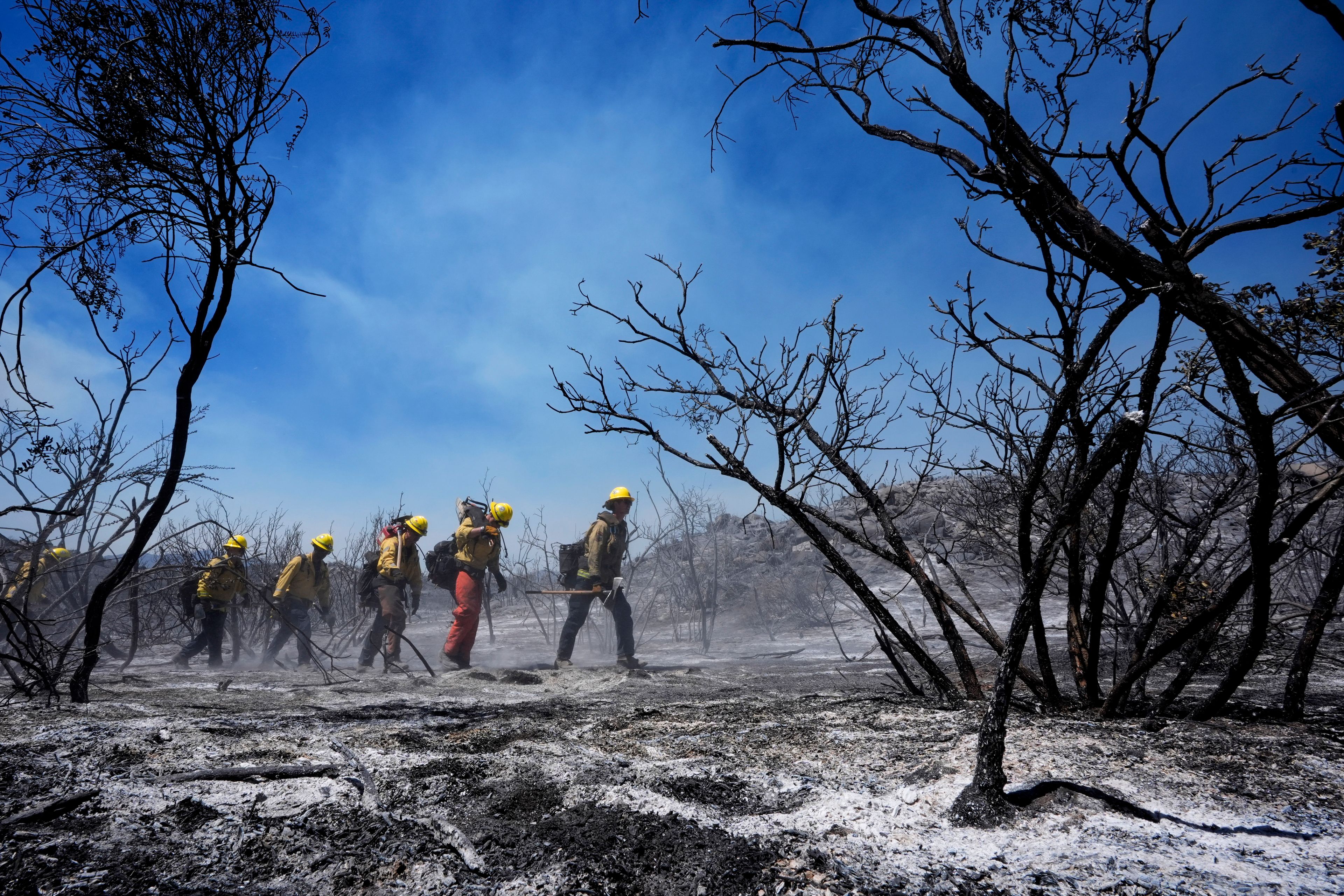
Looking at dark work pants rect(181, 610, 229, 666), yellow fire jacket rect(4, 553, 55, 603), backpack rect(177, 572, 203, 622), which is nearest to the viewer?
yellow fire jacket rect(4, 553, 55, 603)

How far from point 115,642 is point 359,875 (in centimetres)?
1268

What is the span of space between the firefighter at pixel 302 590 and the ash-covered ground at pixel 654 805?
5.84 metres

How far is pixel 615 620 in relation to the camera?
7.22 metres

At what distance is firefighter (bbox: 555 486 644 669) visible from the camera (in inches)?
276

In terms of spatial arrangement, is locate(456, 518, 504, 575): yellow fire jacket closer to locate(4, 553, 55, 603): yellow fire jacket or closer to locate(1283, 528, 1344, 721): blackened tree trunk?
locate(4, 553, 55, 603): yellow fire jacket

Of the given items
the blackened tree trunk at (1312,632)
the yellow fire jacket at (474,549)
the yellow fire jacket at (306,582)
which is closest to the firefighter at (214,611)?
the yellow fire jacket at (306,582)

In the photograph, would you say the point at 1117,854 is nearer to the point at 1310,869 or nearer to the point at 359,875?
the point at 1310,869

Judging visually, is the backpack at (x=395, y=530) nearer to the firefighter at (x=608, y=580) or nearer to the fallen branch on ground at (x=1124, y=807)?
the firefighter at (x=608, y=580)

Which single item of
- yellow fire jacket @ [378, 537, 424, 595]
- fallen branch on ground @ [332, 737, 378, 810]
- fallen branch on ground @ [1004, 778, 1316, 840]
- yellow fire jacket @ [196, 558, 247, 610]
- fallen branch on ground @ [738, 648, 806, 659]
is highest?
yellow fire jacket @ [378, 537, 424, 595]

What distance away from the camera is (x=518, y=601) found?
19.7 m

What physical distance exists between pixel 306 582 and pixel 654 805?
8.24 meters

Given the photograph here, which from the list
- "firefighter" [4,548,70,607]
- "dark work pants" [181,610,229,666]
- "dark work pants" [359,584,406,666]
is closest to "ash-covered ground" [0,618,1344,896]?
"dark work pants" [359,584,406,666]

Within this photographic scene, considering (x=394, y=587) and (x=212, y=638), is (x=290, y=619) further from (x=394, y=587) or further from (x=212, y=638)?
(x=394, y=587)

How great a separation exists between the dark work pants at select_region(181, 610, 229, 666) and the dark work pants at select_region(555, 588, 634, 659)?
446cm
